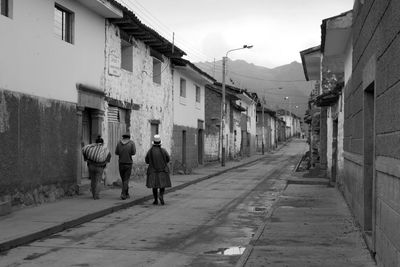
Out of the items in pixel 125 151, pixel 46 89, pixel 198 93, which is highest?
pixel 198 93

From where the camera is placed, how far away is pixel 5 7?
33.9 feet

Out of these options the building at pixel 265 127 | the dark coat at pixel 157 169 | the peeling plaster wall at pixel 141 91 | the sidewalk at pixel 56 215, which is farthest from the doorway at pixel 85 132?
the building at pixel 265 127

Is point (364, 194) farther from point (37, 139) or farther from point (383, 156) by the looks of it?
point (37, 139)

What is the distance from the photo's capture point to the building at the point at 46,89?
10.3 metres

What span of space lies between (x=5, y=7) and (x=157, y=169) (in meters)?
5.08

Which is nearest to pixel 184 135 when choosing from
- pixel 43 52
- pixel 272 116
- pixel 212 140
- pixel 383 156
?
pixel 212 140

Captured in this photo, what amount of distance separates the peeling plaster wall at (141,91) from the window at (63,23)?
2155mm

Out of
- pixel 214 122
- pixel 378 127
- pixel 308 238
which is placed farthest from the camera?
pixel 214 122

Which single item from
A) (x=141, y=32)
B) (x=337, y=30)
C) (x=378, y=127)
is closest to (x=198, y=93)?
(x=141, y=32)

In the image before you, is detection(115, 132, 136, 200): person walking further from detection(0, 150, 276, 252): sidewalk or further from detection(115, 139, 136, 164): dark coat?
detection(0, 150, 276, 252): sidewalk

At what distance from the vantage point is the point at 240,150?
45875 millimetres

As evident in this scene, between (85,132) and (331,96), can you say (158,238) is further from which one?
(331,96)

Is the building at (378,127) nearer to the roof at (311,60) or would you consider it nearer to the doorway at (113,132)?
the doorway at (113,132)

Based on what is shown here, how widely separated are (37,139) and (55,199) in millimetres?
1740
